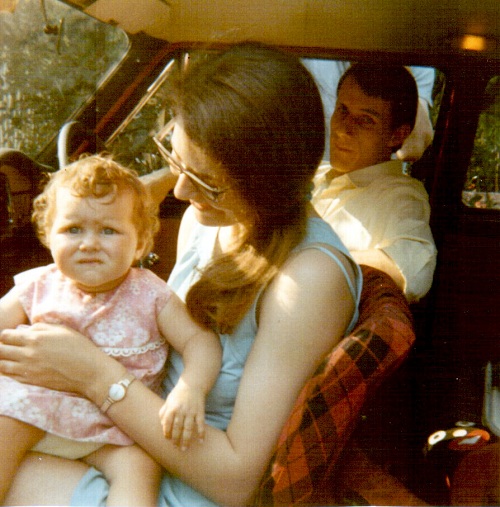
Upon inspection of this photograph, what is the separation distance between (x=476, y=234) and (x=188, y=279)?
1478 mm

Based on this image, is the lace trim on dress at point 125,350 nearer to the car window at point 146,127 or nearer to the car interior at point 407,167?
the car interior at point 407,167

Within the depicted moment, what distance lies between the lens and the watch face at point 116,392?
3.66 feet

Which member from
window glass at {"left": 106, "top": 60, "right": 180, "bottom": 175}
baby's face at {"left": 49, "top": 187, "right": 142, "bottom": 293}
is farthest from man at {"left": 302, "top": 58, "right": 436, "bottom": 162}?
baby's face at {"left": 49, "top": 187, "right": 142, "bottom": 293}

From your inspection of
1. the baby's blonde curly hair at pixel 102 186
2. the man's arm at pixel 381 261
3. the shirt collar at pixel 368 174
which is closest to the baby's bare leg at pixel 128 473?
the baby's blonde curly hair at pixel 102 186

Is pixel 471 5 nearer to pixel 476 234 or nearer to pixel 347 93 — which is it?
pixel 347 93

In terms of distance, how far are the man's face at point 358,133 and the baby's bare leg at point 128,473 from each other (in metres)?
1.27

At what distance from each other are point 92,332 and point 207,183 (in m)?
0.38

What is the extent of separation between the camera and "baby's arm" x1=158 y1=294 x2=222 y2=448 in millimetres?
1062

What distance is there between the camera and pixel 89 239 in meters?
1.23

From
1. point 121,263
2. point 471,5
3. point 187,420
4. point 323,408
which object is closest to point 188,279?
point 121,263

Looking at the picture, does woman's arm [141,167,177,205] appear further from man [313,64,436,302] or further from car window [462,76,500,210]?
car window [462,76,500,210]

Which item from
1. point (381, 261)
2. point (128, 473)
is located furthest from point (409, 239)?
point (128, 473)

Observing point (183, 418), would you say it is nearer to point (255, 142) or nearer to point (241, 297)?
point (241, 297)

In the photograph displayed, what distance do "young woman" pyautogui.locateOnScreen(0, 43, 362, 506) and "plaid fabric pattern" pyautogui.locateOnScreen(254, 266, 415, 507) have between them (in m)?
0.06
